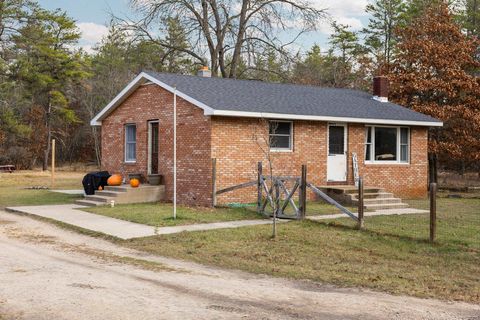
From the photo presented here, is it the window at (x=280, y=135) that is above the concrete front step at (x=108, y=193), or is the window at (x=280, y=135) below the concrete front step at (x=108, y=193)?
above

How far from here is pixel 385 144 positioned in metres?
22.0

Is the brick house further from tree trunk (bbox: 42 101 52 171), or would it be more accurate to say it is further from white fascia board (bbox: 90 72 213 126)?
tree trunk (bbox: 42 101 52 171)

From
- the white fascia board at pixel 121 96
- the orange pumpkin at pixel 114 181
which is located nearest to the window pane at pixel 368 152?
the white fascia board at pixel 121 96

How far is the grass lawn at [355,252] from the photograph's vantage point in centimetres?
866

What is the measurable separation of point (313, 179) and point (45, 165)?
3538cm

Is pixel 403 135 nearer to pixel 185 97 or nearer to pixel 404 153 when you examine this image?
pixel 404 153

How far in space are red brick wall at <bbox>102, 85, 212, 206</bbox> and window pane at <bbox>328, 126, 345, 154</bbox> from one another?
4.96 meters

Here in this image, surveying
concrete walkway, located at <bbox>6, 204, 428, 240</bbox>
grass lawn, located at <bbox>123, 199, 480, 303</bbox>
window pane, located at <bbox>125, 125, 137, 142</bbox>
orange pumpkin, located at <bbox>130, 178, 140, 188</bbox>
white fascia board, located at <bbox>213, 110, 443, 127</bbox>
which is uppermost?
white fascia board, located at <bbox>213, 110, 443, 127</bbox>

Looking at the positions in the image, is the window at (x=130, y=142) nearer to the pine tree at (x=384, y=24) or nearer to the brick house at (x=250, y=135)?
the brick house at (x=250, y=135)

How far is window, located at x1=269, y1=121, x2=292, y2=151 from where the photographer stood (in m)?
19.2

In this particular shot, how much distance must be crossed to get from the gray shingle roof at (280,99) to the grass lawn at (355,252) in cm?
575

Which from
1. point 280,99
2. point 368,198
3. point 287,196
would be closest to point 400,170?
point 368,198

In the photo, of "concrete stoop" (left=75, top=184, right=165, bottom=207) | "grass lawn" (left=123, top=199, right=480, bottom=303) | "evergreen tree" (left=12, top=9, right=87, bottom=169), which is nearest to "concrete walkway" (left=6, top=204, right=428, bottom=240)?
"grass lawn" (left=123, top=199, right=480, bottom=303)

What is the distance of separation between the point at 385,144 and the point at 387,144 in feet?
0.36
